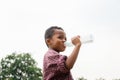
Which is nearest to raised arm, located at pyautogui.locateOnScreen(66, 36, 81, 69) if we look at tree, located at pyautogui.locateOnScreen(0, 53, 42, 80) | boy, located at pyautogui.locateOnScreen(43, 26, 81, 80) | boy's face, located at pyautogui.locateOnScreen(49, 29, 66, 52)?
boy, located at pyautogui.locateOnScreen(43, 26, 81, 80)

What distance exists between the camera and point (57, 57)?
14.6 feet

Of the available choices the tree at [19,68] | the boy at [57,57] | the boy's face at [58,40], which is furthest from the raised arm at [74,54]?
the tree at [19,68]

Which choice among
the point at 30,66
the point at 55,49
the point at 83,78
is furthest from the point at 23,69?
the point at 55,49

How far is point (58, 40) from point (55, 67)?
1.06ft

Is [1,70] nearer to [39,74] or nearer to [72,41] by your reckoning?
[39,74]

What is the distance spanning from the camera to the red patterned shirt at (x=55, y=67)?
432 centimetres

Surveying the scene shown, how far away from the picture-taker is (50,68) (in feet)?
14.6

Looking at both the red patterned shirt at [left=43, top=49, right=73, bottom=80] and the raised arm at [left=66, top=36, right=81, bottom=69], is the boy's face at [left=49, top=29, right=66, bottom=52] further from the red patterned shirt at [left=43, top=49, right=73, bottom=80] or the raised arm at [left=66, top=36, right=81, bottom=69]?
the raised arm at [left=66, top=36, right=81, bottom=69]

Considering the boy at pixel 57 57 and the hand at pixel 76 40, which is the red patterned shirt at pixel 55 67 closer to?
the boy at pixel 57 57

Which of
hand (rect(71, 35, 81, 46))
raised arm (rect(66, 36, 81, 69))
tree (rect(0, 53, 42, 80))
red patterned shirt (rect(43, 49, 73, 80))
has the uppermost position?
hand (rect(71, 35, 81, 46))

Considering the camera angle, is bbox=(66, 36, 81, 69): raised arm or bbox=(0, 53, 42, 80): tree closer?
bbox=(66, 36, 81, 69): raised arm

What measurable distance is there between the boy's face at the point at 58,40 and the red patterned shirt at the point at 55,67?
0.07 metres

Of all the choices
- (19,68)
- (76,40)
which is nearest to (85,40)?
(76,40)

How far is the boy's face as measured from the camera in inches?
178
